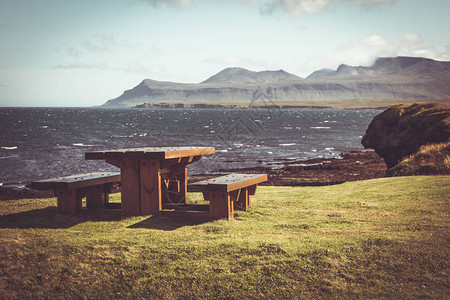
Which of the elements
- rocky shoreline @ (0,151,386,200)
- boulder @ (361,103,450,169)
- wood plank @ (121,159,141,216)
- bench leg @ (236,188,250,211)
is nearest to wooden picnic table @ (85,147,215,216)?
wood plank @ (121,159,141,216)

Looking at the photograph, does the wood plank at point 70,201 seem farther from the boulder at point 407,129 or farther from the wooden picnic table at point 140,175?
the boulder at point 407,129

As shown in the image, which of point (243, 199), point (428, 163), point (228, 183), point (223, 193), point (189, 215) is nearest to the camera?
point (228, 183)

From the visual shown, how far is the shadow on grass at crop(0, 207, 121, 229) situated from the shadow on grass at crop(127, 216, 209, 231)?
2.93 ft

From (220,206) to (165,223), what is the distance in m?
1.23

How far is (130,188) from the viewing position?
9.34 m

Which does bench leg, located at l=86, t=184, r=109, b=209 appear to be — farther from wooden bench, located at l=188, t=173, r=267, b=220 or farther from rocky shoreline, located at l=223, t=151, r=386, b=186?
rocky shoreline, located at l=223, t=151, r=386, b=186

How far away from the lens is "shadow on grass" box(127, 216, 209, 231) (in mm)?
8422

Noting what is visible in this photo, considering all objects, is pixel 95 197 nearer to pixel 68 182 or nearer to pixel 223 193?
pixel 68 182

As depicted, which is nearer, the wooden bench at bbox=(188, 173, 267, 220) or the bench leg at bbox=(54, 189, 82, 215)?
the wooden bench at bbox=(188, 173, 267, 220)

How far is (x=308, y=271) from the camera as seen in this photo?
6.11 meters

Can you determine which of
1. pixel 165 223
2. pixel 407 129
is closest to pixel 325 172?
pixel 407 129

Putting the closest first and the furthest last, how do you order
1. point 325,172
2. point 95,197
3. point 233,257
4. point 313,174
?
point 233,257 → point 95,197 → point 313,174 → point 325,172

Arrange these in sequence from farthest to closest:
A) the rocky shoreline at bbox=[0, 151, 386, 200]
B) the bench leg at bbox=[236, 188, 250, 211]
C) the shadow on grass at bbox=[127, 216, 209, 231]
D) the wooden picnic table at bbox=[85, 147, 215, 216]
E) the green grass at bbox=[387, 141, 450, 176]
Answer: the rocky shoreline at bbox=[0, 151, 386, 200] < the green grass at bbox=[387, 141, 450, 176] < the bench leg at bbox=[236, 188, 250, 211] < the wooden picnic table at bbox=[85, 147, 215, 216] < the shadow on grass at bbox=[127, 216, 209, 231]

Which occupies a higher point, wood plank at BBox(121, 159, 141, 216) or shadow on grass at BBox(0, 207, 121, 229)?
wood plank at BBox(121, 159, 141, 216)
